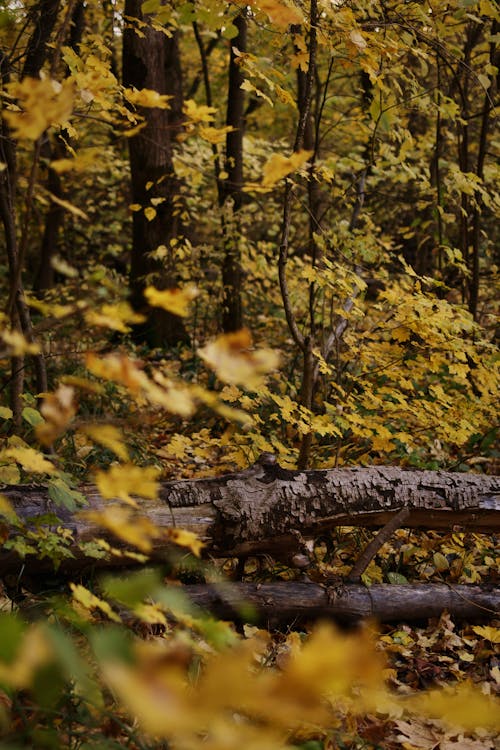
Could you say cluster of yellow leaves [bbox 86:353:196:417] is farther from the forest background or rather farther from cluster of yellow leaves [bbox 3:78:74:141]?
cluster of yellow leaves [bbox 3:78:74:141]

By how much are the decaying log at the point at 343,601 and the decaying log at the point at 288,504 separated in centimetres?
21

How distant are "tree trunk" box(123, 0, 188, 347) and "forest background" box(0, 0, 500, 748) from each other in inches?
1.1

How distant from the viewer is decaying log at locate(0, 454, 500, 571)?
2.87m

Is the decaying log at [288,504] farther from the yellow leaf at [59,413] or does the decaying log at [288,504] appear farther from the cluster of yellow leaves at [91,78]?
the cluster of yellow leaves at [91,78]

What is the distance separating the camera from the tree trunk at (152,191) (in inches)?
255

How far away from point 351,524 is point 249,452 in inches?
32.4

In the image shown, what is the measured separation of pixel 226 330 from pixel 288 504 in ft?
11.8

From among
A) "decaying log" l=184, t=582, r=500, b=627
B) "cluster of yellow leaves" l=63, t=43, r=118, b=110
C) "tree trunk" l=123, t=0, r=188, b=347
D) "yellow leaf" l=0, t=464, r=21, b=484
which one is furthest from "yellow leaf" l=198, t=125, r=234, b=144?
"tree trunk" l=123, t=0, r=188, b=347

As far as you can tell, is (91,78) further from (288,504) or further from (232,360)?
(288,504)

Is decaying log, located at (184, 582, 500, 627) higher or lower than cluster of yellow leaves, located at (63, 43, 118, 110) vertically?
lower

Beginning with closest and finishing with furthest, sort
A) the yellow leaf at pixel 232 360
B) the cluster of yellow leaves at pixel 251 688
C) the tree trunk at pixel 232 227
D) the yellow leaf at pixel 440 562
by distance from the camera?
the cluster of yellow leaves at pixel 251 688, the yellow leaf at pixel 232 360, the yellow leaf at pixel 440 562, the tree trunk at pixel 232 227

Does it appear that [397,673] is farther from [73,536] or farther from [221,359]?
[221,359]

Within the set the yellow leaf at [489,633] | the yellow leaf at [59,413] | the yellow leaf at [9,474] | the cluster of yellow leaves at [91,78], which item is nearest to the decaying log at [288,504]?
the yellow leaf at [9,474]

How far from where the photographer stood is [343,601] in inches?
113
